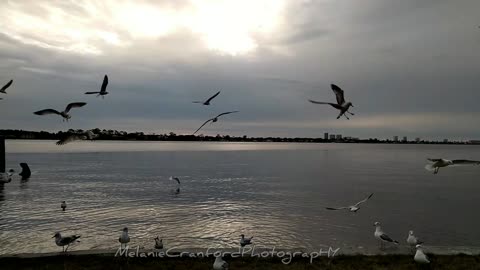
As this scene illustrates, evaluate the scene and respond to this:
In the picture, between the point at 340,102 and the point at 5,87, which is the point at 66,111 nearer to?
the point at 5,87

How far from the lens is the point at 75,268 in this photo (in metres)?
11.6

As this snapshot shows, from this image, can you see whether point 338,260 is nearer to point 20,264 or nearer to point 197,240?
point 197,240

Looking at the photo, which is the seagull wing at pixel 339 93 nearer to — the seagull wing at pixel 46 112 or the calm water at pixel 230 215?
the calm water at pixel 230 215

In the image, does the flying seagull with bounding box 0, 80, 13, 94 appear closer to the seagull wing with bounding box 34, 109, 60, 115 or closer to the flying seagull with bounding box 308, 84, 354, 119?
the seagull wing with bounding box 34, 109, 60, 115

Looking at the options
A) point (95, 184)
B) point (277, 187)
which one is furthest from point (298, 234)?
point (95, 184)

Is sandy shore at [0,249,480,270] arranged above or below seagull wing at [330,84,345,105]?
below

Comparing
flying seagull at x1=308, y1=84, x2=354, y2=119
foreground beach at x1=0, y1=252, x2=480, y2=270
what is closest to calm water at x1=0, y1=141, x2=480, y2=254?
foreground beach at x1=0, y1=252, x2=480, y2=270

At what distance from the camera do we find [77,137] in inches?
494

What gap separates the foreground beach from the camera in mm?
11898

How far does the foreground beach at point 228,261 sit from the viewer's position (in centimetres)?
1190

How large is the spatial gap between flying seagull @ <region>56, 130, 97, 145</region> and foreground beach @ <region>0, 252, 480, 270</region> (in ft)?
11.3

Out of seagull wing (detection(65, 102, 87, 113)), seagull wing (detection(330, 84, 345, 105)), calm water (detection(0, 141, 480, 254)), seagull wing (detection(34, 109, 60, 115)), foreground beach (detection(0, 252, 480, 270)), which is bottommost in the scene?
calm water (detection(0, 141, 480, 254))

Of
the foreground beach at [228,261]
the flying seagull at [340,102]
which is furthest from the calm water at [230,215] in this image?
the flying seagull at [340,102]

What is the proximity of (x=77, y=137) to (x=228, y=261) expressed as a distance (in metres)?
5.66
